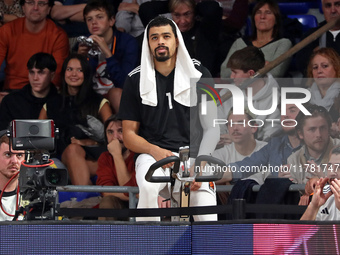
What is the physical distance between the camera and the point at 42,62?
6984mm

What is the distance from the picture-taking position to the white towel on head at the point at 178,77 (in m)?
5.17

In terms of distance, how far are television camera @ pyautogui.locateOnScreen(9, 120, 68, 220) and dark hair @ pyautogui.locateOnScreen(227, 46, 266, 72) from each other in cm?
230

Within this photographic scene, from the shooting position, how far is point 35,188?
14.0 feet

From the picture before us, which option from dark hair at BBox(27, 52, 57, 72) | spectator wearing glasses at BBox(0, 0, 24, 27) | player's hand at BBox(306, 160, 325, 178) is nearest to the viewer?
player's hand at BBox(306, 160, 325, 178)

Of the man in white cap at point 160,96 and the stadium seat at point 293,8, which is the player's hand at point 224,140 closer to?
the man in white cap at point 160,96

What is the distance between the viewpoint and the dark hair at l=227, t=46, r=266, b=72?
6.28 m

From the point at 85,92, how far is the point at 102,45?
522 millimetres

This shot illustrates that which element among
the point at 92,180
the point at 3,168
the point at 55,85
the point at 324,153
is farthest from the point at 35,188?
the point at 55,85

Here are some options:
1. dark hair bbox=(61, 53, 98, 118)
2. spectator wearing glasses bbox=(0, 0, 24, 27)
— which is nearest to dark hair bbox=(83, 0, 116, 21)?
dark hair bbox=(61, 53, 98, 118)

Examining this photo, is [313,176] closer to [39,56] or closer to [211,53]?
[211,53]

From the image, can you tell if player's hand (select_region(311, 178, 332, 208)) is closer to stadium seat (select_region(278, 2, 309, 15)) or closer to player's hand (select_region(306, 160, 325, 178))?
player's hand (select_region(306, 160, 325, 178))

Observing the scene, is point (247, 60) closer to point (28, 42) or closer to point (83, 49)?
point (83, 49)

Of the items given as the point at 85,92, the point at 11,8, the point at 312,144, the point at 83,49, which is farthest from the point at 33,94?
the point at 312,144

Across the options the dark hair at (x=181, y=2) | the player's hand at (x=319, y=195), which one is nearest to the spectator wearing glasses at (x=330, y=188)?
the player's hand at (x=319, y=195)
